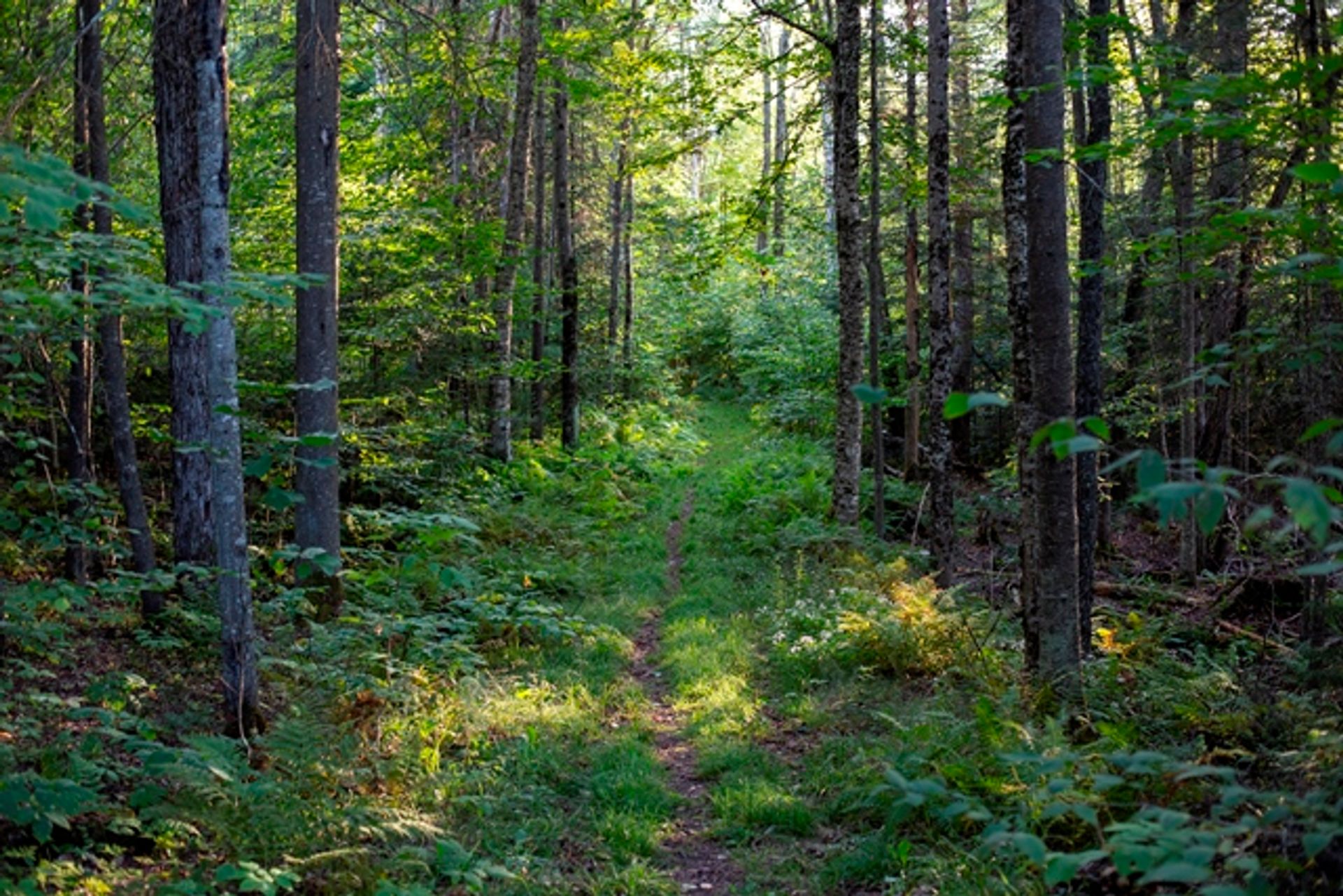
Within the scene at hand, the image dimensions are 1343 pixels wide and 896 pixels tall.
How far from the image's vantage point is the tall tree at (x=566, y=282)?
18547mm

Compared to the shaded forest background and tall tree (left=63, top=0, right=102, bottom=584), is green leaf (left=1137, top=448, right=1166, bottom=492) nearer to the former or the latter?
the shaded forest background

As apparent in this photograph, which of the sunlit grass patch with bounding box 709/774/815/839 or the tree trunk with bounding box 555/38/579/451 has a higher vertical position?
the tree trunk with bounding box 555/38/579/451

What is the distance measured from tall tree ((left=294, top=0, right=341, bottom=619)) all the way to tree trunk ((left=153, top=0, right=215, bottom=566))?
83 centimetres

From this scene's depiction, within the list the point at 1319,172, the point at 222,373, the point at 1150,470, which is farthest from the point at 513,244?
the point at 1150,470

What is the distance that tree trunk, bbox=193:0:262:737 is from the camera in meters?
5.29

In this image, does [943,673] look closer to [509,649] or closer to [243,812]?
[509,649]

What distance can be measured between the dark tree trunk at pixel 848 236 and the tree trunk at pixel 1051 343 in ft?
21.3

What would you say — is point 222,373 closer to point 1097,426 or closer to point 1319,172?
point 1097,426

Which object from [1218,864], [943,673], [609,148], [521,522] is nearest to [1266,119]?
[1218,864]

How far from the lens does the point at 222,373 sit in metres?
5.32

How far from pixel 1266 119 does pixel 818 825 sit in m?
4.52

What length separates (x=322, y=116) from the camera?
8188 millimetres

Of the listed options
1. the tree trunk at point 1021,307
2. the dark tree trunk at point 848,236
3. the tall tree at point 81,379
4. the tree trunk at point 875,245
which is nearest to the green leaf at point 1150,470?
Result: the tree trunk at point 1021,307

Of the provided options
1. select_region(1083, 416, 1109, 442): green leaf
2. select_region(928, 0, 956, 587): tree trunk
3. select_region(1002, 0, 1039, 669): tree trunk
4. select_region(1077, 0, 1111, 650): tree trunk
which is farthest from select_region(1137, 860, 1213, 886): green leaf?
select_region(928, 0, 956, 587): tree trunk
